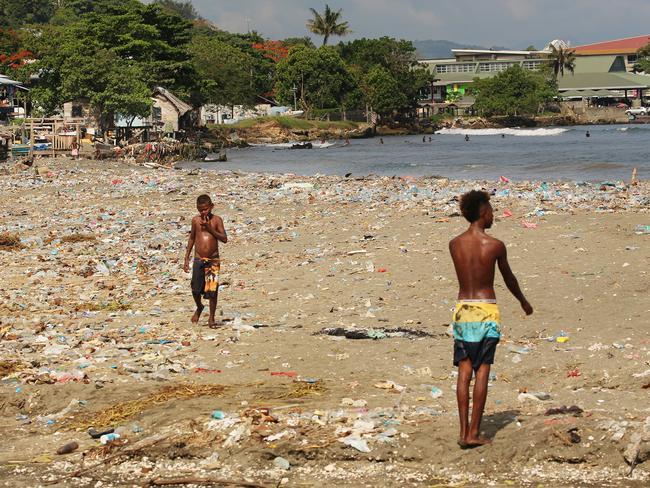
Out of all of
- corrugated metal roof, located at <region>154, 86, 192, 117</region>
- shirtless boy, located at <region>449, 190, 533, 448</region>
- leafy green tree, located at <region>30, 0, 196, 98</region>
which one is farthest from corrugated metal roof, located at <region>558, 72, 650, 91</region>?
shirtless boy, located at <region>449, 190, 533, 448</region>

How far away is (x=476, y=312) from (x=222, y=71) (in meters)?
79.5

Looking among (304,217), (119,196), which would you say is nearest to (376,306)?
(304,217)

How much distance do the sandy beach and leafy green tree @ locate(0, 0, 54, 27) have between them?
121 metres

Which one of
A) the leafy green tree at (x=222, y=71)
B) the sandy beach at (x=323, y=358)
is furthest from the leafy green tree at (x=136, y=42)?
the sandy beach at (x=323, y=358)

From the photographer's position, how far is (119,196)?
25047 millimetres

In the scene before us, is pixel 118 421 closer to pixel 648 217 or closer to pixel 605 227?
pixel 605 227

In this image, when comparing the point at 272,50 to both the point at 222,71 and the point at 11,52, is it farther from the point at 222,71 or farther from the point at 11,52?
the point at 11,52

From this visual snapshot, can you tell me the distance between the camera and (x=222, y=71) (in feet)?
273

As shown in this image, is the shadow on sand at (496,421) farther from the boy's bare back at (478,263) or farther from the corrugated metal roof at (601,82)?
the corrugated metal roof at (601,82)

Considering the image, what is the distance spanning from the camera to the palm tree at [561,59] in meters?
135

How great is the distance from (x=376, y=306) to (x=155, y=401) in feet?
13.4

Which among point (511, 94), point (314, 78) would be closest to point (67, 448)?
point (314, 78)

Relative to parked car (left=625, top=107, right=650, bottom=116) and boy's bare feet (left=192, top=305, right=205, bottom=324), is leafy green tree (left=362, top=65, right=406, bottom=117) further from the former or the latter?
boy's bare feet (left=192, top=305, right=205, bottom=324)

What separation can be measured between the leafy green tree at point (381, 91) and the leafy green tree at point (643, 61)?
179ft
